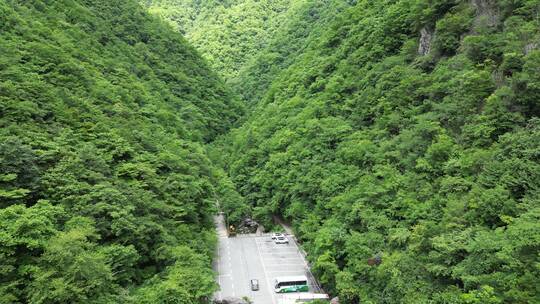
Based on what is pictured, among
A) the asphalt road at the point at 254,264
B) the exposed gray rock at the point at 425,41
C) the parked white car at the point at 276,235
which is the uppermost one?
the exposed gray rock at the point at 425,41

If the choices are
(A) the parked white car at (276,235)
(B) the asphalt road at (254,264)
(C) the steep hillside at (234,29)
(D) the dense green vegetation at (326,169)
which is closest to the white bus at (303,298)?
(B) the asphalt road at (254,264)

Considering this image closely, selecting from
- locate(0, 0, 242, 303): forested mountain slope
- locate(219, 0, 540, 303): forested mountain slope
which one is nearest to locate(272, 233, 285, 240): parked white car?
locate(219, 0, 540, 303): forested mountain slope

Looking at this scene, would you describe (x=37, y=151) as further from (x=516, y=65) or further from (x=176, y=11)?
(x=176, y=11)

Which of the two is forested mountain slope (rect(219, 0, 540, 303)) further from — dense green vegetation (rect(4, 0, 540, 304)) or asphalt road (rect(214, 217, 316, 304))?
asphalt road (rect(214, 217, 316, 304))

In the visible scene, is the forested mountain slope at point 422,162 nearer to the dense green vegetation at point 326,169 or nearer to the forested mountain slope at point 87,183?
the dense green vegetation at point 326,169

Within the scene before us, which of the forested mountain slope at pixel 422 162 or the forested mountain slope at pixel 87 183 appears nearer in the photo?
the forested mountain slope at pixel 87 183

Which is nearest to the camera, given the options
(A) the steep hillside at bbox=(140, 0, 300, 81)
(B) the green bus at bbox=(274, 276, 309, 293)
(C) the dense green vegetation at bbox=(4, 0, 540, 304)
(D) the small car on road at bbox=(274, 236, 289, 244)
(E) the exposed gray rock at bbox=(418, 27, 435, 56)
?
(C) the dense green vegetation at bbox=(4, 0, 540, 304)
